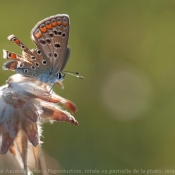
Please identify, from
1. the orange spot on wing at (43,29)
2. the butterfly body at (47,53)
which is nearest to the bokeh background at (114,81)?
the butterfly body at (47,53)

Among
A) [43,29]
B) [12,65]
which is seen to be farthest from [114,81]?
[12,65]

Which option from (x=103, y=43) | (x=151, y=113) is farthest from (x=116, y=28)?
(x=151, y=113)

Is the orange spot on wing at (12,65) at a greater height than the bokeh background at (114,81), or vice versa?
the orange spot on wing at (12,65)

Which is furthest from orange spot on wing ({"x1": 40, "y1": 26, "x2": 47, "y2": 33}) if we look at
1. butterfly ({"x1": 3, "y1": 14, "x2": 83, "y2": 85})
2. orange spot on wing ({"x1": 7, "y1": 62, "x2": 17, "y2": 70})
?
orange spot on wing ({"x1": 7, "y1": 62, "x2": 17, "y2": 70})

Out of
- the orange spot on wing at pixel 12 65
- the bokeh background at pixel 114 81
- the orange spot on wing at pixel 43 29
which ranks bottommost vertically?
the bokeh background at pixel 114 81

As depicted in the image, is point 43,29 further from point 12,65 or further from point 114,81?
point 114,81

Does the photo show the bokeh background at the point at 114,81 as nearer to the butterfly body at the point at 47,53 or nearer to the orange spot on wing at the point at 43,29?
the butterfly body at the point at 47,53

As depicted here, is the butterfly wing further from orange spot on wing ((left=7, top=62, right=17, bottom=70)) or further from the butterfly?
orange spot on wing ((left=7, top=62, right=17, bottom=70))

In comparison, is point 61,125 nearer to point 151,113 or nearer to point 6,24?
point 151,113
